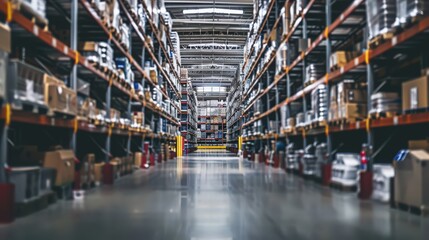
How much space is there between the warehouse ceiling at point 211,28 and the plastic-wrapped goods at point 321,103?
37.7ft

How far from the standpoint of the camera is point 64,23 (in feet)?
25.9

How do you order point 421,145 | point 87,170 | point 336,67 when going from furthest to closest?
point 336,67, point 87,170, point 421,145

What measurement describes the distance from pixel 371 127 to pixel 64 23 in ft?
17.7

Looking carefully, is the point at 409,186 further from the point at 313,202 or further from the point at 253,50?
the point at 253,50

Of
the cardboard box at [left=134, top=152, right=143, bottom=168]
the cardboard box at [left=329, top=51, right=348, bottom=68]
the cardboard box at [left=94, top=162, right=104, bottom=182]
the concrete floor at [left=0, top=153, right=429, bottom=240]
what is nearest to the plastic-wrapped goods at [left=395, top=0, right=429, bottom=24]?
the concrete floor at [left=0, top=153, right=429, bottom=240]

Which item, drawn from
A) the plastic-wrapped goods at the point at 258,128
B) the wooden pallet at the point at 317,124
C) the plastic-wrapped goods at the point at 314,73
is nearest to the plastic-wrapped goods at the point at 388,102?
the wooden pallet at the point at 317,124

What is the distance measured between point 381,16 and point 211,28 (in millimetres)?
17340

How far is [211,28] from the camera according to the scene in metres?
22.2

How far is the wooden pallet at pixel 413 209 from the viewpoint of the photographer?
4.24 meters

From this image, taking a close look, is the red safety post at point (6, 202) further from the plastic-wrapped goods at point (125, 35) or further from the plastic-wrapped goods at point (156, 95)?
the plastic-wrapped goods at point (156, 95)

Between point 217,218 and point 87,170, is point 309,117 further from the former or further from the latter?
point 217,218

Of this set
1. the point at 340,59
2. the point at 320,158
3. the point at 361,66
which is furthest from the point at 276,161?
the point at 361,66

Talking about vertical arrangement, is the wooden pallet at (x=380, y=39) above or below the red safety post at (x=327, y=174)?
above

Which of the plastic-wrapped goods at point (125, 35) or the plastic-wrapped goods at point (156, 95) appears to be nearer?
the plastic-wrapped goods at point (125, 35)
